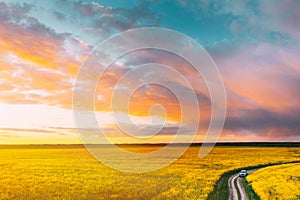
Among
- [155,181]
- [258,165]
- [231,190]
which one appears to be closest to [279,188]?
[231,190]

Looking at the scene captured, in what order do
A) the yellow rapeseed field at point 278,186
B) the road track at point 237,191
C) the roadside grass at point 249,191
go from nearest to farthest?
the road track at point 237,191 < the roadside grass at point 249,191 < the yellow rapeseed field at point 278,186

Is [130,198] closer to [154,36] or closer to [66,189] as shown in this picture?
[66,189]

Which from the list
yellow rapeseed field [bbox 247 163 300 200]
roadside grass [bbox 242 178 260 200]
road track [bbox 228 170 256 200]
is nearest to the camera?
road track [bbox 228 170 256 200]

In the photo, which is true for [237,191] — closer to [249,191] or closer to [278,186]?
[249,191]

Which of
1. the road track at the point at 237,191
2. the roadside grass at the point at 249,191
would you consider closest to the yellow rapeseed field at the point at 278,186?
the roadside grass at the point at 249,191

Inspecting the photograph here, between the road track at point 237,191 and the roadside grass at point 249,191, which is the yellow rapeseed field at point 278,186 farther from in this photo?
the road track at point 237,191

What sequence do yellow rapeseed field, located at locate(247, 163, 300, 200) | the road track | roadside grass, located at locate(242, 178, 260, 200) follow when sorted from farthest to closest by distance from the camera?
yellow rapeseed field, located at locate(247, 163, 300, 200), roadside grass, located at locate(242, 178, 260, 200), the road track

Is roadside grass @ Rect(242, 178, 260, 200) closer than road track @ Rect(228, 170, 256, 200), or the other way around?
road track @ Rect(228, 170, 256, 200)

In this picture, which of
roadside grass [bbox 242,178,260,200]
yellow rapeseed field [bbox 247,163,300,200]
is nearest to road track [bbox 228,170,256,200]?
roadside grass [bbox 242,178,260,200]

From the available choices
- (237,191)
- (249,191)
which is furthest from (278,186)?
(237,191)

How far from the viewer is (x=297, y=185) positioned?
35.8 m

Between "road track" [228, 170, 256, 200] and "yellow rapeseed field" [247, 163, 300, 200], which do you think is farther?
"yellow rapeseed field" [247, 163, 300, 200]

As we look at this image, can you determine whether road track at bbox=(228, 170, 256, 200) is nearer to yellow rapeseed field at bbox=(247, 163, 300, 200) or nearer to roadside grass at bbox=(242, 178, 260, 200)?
roadside grass at bbox=(242, 178, 260, 200)

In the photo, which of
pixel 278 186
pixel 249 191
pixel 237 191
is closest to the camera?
pixel 237 191
